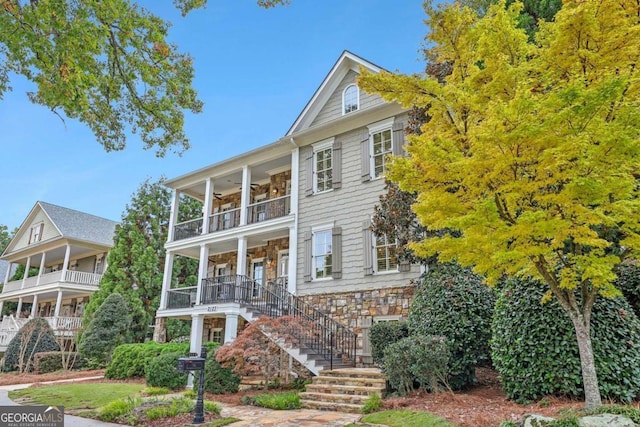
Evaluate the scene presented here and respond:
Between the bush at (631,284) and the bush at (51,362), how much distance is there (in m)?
19.2

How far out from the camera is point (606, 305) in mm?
6352

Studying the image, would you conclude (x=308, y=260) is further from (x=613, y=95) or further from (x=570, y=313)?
(x=613, y=95)

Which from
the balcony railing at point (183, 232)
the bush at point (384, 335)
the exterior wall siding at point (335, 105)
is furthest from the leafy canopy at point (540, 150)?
the balcony railing at point (183, 232)

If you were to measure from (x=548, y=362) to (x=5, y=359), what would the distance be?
20827 millimetres

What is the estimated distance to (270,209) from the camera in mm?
15625

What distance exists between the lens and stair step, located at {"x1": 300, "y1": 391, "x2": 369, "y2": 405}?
7935 millimetres

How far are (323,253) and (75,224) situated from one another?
21.5 m

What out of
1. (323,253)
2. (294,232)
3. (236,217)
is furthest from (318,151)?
(236,217)

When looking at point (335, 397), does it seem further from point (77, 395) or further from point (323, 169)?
point (323, 169)

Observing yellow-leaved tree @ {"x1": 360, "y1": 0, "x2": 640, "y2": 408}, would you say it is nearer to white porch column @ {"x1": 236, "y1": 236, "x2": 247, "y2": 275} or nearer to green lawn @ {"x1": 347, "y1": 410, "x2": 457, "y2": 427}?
green lawn @ {"x1": 347, "y1": 410, "x2": 457, "y2": 427}

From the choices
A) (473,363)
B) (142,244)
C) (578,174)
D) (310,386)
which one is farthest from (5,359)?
(578,174)

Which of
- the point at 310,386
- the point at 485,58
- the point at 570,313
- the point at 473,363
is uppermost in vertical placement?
the point at 485,58

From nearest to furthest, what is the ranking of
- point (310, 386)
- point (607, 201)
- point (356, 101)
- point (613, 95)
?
1. point (613, 95)
2. point (607, 201)
3. point (310, 386)
4. point (356, 101)

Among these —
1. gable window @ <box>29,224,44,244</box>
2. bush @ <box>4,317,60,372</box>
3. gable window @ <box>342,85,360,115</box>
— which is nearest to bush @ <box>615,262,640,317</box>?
gable window @ <box>342,85,360,115</box>
